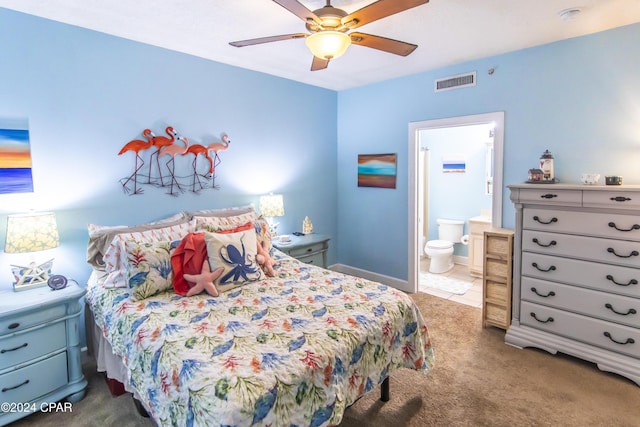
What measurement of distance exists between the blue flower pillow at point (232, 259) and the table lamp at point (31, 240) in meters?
0.98

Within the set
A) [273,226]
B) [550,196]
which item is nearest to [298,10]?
[550,196]

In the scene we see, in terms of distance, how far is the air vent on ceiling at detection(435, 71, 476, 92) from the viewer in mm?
3445

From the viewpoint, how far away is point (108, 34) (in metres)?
2.70

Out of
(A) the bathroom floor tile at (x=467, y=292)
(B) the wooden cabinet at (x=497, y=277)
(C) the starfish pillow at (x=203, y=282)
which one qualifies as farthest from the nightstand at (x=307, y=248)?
(B) the wooden cabinet at (x=497, y=277)

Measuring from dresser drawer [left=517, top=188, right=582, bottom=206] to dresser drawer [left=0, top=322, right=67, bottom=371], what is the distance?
343cm

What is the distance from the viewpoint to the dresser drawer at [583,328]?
7.89 ft

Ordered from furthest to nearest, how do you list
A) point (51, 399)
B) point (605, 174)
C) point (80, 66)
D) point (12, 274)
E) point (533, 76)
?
point (533, 76) → point (605, 174) → point (80, 66) → point (12, 274) → point (51, 399)

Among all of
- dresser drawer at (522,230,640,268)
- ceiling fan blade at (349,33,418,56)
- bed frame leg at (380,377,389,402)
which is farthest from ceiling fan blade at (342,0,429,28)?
bed frame leg at (380,377,389,402)

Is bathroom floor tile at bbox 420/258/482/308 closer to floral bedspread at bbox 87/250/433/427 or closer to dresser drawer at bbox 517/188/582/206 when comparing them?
dresser drawer at bbox 517/188/582/206

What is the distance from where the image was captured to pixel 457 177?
207 inches

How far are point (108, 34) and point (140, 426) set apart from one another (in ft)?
9.13

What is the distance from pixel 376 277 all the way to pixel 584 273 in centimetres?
227

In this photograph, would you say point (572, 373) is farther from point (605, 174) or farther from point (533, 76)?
point (533, 76)

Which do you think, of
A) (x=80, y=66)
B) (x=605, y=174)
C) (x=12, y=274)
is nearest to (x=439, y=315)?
(x=605, y=174)
